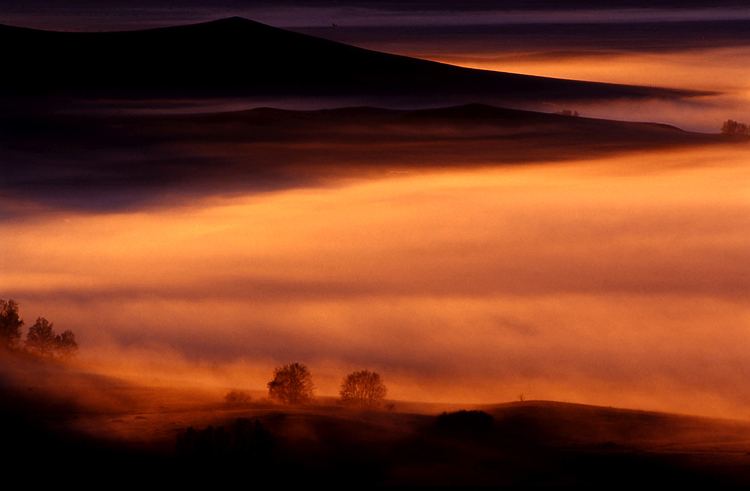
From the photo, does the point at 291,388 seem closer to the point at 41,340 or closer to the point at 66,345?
the point at 66,345

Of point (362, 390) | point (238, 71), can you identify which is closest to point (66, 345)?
point (362, 390)

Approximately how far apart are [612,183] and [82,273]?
18.4 metres

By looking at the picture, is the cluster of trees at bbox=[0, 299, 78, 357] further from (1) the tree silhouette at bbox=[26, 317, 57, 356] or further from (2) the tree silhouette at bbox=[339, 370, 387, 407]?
(2) the tree silhouette at bbox=[339, 370, 387, 407]

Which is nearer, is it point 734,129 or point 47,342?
point 47,342

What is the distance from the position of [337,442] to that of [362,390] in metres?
2.49

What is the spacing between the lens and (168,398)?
46.3ft

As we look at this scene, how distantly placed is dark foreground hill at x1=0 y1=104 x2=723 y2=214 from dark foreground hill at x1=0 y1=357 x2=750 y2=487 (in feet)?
60.4

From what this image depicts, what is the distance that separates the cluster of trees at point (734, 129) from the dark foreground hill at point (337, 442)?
32.3m

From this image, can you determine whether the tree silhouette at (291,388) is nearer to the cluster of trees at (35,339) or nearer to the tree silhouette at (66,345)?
the tree silhouette at (66,345)

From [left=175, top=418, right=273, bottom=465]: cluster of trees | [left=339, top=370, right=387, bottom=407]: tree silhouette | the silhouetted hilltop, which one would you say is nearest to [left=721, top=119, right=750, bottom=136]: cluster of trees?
the silhouetted hilltop

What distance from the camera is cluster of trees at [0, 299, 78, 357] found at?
53.3 ft

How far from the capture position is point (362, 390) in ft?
47.0

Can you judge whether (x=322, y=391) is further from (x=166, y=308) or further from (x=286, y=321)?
(x=166, y=308)

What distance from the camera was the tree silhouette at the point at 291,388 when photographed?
14.0 meters
